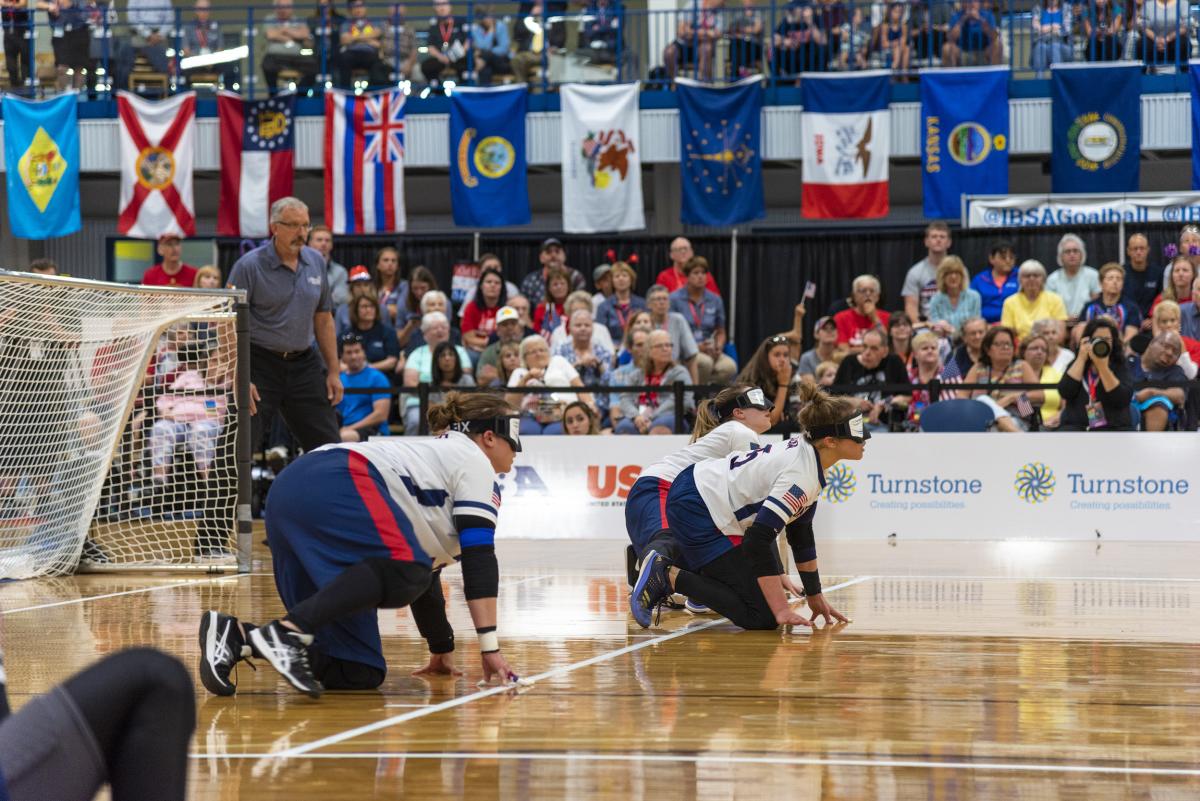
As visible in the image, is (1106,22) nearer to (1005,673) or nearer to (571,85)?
(571,85)

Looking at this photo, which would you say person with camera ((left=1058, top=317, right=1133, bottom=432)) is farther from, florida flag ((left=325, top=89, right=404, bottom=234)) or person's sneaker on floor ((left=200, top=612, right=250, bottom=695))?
florida flag ((left=325, top=89, right=404, bottom=234))

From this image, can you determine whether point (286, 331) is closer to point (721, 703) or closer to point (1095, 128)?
point (721, 703)

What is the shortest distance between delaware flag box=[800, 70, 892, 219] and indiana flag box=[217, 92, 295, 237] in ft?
21.2

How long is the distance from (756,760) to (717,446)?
372 cm

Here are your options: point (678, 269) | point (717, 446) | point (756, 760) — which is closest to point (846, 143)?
point (678, 269)

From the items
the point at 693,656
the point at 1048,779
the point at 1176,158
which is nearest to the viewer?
the point at 1048,779

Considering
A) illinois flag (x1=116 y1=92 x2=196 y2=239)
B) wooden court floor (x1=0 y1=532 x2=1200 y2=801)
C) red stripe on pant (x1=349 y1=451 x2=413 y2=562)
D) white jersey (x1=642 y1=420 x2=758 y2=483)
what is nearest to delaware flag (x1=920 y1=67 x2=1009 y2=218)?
Answer: illinois flag (x1=116 y1=92 x2=196 y2=239)

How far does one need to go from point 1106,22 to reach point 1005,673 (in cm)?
1454

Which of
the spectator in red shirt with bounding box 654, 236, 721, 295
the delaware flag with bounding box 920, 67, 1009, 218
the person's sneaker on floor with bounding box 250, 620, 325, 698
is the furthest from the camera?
the delaware flag with bounding box 920, 67, 1009, 218

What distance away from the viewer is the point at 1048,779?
3.68 m

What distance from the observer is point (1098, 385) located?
40.6ft

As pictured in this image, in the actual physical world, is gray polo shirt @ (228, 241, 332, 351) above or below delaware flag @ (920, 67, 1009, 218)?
below

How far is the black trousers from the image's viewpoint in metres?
9.02

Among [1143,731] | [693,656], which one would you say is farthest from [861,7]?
[1143,731]
